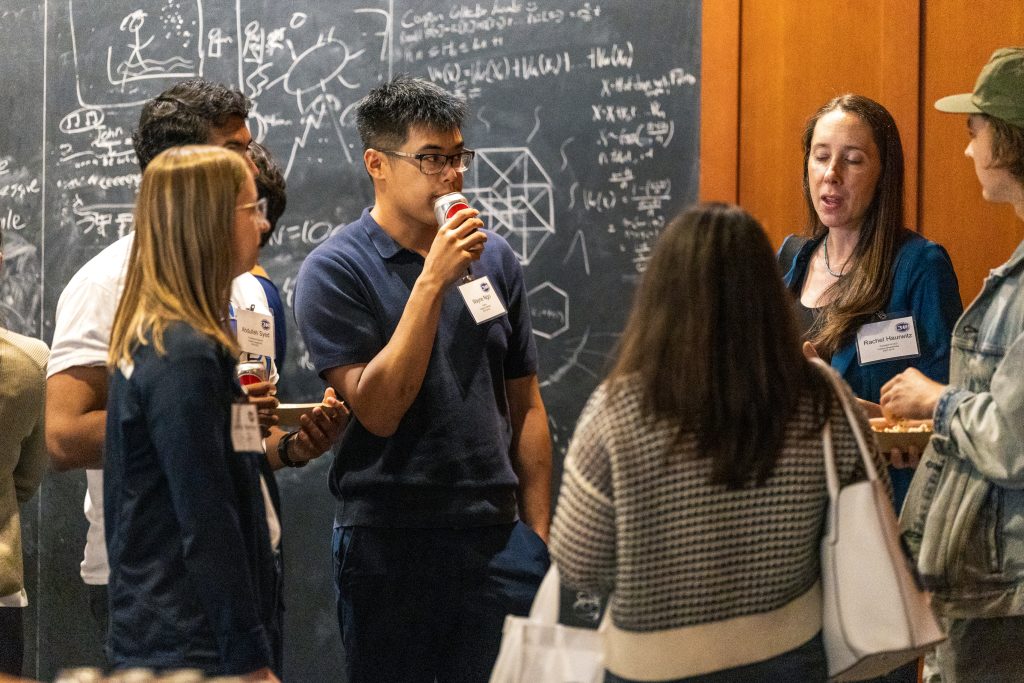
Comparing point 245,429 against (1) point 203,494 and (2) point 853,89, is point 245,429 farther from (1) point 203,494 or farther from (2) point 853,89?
(2) point 853,89

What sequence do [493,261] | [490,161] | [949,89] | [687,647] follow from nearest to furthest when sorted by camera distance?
[687,647]
[493,261]
[949,89]
[490,161]

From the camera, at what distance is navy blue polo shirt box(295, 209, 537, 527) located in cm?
264

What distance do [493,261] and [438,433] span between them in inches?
17.4

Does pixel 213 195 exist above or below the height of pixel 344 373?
above

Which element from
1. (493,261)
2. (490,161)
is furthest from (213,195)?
(490,161)

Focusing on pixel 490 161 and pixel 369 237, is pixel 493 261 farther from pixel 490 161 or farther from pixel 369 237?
pixel 490 161

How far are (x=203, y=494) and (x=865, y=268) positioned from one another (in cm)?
171

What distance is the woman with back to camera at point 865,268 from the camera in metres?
2.83

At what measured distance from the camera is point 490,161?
13.4 ft

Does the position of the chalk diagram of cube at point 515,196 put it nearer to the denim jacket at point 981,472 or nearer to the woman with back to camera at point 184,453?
the denim jacket at point 981,472

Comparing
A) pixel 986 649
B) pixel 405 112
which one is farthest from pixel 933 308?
pixel 405 112

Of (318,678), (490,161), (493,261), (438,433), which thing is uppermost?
(490,161)

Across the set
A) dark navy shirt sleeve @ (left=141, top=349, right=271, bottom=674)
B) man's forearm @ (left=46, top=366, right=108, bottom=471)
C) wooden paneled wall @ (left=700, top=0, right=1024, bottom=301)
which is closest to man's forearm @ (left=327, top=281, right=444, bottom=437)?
man's forearm @ (left=46, top=366, right=108, bottom=471)

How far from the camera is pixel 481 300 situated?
8.76 ft
